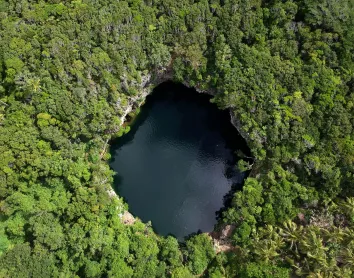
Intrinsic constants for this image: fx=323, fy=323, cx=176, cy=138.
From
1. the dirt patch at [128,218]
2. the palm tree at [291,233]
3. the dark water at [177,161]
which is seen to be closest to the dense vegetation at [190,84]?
the palm tree at [291,233]

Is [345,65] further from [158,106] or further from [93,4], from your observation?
[93,4]

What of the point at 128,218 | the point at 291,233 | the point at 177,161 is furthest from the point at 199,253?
the point at 177,161

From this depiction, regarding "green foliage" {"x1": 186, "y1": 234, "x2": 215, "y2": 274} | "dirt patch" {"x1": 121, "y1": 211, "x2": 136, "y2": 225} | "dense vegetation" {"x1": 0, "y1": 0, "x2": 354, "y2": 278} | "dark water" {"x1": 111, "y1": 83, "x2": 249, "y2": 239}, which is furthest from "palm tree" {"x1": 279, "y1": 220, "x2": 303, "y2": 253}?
"dirt patch" {"x1": 121, "y1": 211, "x2": 136, "y2": 225}

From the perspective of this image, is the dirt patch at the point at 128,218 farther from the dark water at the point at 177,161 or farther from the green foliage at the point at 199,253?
the green foliage at the point at 199,253

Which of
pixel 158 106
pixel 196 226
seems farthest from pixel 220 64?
pixel 196 226

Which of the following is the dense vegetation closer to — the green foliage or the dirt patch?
the green foliage
